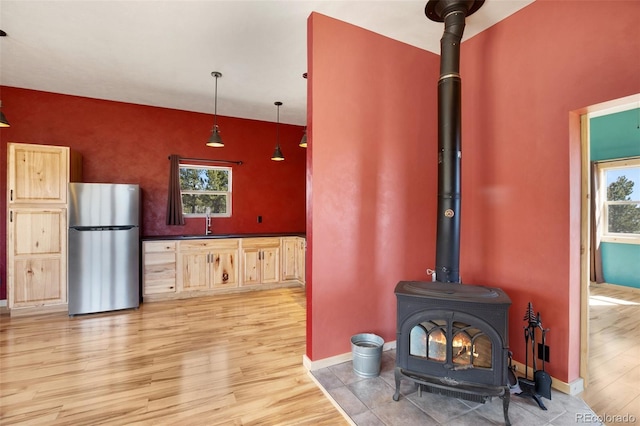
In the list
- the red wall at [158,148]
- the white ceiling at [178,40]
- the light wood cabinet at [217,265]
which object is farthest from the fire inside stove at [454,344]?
the red wall at [158,148]

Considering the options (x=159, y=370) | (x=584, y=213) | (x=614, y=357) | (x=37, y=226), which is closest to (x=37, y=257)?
(x=37, y=226)

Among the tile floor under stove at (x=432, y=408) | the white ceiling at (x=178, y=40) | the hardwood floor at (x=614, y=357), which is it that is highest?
the white ceiling at (x=178, y=40)

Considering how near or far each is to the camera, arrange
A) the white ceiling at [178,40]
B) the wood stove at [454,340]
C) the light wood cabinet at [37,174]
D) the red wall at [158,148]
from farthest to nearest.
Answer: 1. the red wall at [158,148]
2. the light wood cabinet at [37,174]
3. the white ceiling at [178,40]
4. the wood stove at [454,340]

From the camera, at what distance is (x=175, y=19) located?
102 inches

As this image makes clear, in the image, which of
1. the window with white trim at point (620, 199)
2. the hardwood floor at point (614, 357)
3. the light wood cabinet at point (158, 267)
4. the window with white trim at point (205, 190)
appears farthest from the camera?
the window with white trim at point (205, 190)

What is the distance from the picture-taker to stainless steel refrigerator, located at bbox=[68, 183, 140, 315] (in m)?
3.75

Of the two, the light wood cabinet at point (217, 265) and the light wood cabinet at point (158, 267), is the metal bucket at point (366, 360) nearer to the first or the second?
the light wood cabinet at point (217, 265)

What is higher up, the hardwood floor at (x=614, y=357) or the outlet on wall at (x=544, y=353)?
the outlet on wall at (x=544, y=353)

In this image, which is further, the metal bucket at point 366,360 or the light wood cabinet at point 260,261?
the light wood cabinet at point 260,261

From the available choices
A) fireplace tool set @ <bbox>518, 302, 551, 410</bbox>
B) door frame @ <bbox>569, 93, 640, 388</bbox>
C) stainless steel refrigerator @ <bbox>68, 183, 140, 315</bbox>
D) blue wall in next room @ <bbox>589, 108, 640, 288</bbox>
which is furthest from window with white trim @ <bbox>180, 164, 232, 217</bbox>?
blue wall in next room @ <bbox>589, 108, 640, 288</bbox>

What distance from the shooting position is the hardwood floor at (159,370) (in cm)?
193

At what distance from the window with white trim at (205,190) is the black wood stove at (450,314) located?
4009 mm

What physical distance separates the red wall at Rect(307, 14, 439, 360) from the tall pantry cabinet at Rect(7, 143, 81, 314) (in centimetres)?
343

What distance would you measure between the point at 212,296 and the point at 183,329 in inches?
52.0
